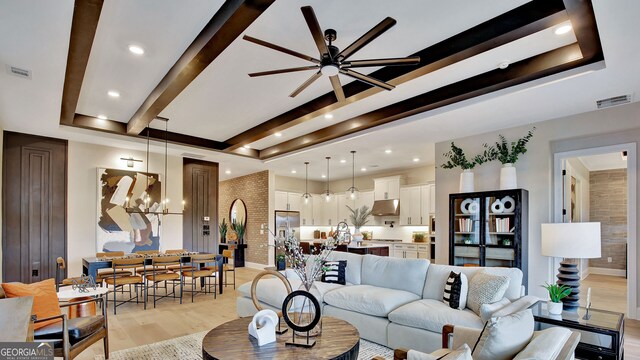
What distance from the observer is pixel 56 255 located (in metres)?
6.00

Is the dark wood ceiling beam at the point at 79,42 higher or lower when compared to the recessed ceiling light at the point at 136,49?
lower

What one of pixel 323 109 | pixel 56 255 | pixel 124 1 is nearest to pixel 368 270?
pixel 323 109

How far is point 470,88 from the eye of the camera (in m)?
4.01

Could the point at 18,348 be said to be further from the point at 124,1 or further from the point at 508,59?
the point at 508,59

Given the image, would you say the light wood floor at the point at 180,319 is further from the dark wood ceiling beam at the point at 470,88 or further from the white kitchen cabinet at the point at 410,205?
the white kitchen cabinet at the point at 410,205

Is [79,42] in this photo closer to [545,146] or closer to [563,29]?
[563,29]

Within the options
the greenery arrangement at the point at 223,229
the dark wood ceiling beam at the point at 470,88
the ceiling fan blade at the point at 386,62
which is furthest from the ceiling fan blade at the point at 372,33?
the greenery arrangement at the point at 223,229

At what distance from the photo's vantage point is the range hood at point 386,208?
9.38 m

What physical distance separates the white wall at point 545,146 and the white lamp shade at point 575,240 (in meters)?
1.99

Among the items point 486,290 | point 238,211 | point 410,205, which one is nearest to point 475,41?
point 486,290

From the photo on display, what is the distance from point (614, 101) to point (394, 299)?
358 centimetres

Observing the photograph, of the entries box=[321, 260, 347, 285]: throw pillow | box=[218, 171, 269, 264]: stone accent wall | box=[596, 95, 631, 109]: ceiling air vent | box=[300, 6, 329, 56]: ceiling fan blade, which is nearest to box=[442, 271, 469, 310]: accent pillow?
box=[321, 260, 347, 285]: throw pillow

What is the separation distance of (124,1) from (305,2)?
4.62ft

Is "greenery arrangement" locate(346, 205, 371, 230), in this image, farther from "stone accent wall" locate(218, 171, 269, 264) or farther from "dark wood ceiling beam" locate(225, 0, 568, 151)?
"dark wood ceiling beam" locate(225, 0, 568, 151)
